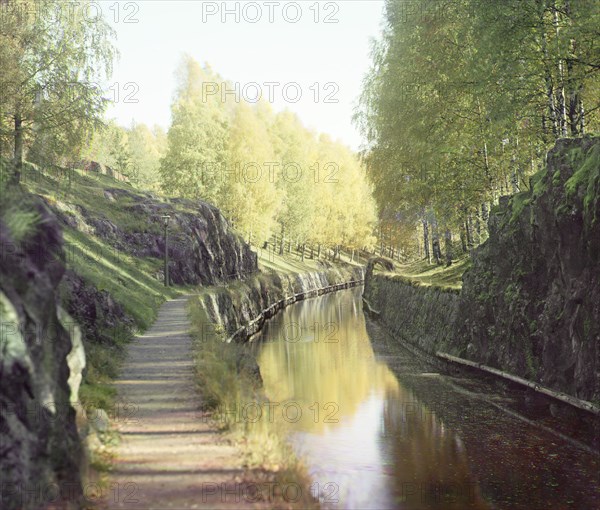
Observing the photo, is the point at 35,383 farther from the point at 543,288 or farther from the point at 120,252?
the point at 120,252

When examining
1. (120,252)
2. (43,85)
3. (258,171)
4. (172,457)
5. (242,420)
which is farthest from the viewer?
(258,171)

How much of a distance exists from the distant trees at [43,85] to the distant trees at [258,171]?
864 inches

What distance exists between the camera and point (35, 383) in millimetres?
5922

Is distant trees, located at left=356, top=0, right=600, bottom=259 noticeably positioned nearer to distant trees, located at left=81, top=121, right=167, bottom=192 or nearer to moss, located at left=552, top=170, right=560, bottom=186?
moss, located at left=552, top=170, right=560, bottom=186

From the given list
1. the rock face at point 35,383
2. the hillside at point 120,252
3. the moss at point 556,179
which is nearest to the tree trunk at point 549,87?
the moss at point 556,179

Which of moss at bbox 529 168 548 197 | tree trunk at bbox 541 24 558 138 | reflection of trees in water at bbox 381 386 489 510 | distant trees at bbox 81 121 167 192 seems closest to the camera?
reflection of trees in water at bbox 381 386 489 510

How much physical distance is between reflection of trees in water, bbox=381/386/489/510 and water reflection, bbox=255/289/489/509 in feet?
0.05

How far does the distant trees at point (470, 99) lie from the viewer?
15.1 metres

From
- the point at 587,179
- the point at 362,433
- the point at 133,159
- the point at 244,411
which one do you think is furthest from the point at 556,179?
the point at 133,159

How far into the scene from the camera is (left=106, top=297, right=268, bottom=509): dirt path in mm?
6277

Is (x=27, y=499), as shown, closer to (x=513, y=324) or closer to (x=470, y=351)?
(x=513, y=324)

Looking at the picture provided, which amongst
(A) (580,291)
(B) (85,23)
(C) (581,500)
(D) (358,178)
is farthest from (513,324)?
(D) (358,178)

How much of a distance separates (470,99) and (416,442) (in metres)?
13.5

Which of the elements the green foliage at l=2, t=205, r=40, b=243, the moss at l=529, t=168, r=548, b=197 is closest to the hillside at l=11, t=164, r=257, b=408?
the green foliage at l=2, t=205, r=40, b=243
